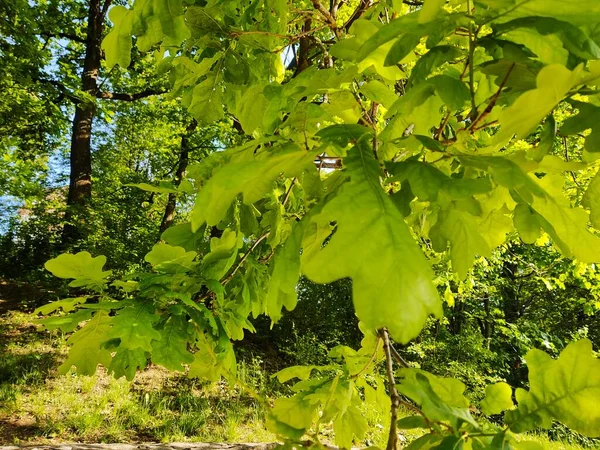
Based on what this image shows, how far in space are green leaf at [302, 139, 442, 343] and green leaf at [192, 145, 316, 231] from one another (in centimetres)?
12

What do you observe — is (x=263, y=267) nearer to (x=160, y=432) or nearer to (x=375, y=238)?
(x=375, y=238)

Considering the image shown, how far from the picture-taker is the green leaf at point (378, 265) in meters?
0.38

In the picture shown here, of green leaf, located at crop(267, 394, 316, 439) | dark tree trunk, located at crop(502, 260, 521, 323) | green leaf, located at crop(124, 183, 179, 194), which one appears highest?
green leaf, located at crop(124, 183, 179, 194)

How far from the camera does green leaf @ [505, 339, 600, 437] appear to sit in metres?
0.59

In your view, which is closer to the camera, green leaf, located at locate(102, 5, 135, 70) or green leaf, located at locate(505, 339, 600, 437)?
green leaf, located at locate(505, 339, 600, 437)

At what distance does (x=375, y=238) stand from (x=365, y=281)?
4cm

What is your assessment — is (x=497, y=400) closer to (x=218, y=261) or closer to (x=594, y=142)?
(x=594, y=142)

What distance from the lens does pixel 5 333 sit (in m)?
5.82

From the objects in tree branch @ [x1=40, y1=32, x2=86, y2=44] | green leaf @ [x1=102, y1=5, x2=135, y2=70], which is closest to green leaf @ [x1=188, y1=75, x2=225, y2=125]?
green leaf @ [x1=102, y1=5, x2=135, y2=70]

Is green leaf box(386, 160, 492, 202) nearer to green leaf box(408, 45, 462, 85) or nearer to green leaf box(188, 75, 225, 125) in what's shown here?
green leaf box(408, 45, 462, 85)

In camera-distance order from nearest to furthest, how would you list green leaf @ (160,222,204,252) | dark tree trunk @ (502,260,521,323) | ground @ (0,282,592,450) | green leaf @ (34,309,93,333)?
green leaf @ (34,309,93,333) < green leaf @ (160,222,204,252) < ground @ (0,282,592,450) < dark tree trunk @ (502,260,521,323)

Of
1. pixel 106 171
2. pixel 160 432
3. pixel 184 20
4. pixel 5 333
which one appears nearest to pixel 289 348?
pixel 160 432

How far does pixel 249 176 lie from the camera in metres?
0.52

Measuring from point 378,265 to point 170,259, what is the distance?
0.62 metres
